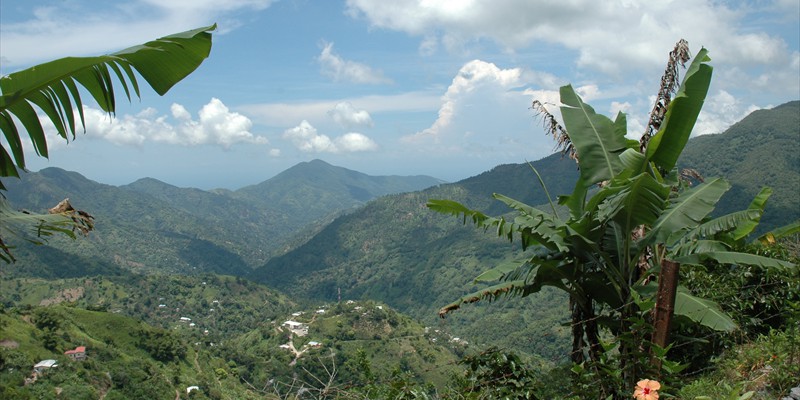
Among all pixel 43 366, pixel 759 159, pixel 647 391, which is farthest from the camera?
pixel 759 159

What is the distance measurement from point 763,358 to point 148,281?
96.5 m

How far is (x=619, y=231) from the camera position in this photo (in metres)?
4.00

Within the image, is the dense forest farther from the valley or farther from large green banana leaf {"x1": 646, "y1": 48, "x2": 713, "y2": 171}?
the valley

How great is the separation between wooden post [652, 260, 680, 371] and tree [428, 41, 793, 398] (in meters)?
0.34

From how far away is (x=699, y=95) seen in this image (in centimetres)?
440

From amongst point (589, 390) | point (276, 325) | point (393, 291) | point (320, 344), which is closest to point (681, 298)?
point (589, 390)

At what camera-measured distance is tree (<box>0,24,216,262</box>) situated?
2.07 m

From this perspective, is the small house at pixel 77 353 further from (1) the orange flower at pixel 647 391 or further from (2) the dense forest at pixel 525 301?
(1) the orange flower at pixel 647 391

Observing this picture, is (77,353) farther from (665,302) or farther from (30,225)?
(665,302)

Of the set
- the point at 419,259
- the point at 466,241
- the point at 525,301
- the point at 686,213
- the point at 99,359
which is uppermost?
the point at 686,213

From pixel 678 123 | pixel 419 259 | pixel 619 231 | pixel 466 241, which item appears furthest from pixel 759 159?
pixel 619 231

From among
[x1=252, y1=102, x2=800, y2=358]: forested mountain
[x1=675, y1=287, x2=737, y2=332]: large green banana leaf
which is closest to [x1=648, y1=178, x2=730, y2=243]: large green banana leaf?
[x1=675, y1=287, x2=737, y2=332]: large green banana leaf

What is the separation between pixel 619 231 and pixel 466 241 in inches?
4852

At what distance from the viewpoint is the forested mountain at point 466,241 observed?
242 feet
